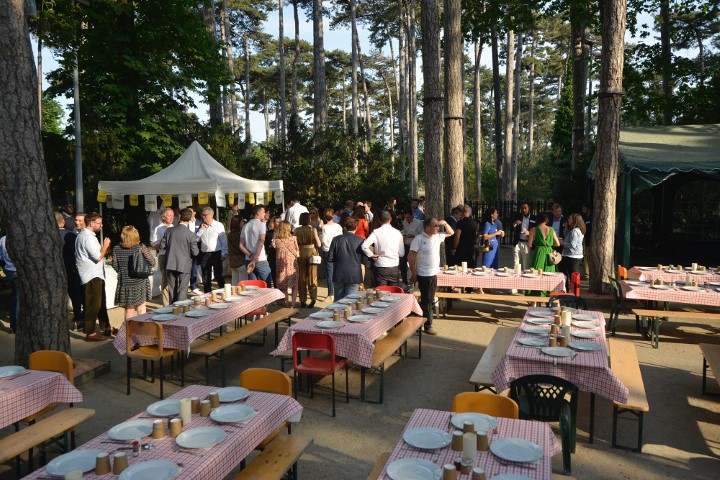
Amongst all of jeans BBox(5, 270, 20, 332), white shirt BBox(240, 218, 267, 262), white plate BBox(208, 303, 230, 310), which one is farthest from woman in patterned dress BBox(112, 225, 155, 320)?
white shirt BBox(240, 218, 267, 262)

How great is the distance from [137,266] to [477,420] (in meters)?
5.44

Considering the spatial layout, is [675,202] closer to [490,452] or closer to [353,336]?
[353,336]

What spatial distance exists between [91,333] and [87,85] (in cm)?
1052

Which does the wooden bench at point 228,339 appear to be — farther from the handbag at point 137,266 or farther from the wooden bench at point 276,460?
the wooden bench at point 276,460

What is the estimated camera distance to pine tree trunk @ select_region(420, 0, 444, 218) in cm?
1037

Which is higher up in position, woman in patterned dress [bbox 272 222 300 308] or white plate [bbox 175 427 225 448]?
woman in patterned dress [bbox 272 222 300 308]

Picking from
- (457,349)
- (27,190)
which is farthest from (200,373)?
(457,349)

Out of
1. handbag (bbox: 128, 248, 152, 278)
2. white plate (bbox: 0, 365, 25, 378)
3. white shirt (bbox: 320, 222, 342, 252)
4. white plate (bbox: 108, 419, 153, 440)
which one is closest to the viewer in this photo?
white plate (bbox: 108, 419, 153, 440)

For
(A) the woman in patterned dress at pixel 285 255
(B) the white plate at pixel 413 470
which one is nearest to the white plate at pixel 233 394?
(B) the white plate at pixel 413 470

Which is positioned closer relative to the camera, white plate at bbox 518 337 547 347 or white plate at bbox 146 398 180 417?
white plate at bbox 146 398 180 417

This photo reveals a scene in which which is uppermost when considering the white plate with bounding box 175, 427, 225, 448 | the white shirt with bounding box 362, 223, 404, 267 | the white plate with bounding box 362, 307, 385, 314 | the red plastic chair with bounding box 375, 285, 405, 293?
the white shirt with bounding box 362, 223, 404, 267

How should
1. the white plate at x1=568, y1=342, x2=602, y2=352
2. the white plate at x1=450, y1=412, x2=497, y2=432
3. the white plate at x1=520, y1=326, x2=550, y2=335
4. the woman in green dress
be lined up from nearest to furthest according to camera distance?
1. the white plate at x1=450, y1=412, x2=497, y2=432
2. the white plate at x1=568, y1=342, x2=602, y2=352
3. the white plate at x1=520, y1=326, x2=550, y2=335
4. the woman in green dress

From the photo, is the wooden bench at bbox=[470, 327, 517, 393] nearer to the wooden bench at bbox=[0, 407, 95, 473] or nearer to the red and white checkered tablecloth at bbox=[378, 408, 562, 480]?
the red and white checkered tablecloth at bbox=[378, 408, 562, 480]

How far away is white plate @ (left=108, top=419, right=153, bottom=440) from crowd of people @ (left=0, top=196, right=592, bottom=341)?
4.27m
